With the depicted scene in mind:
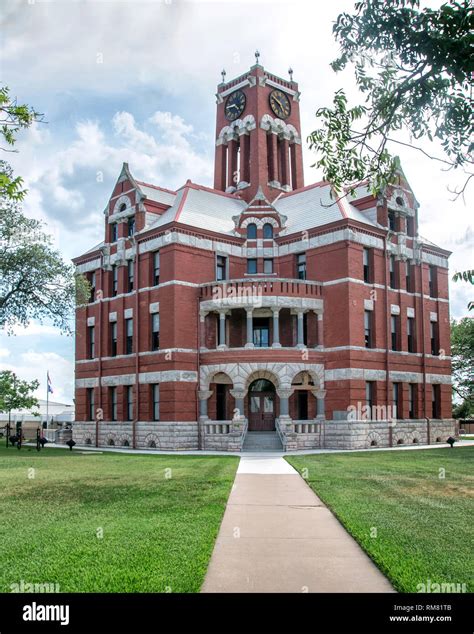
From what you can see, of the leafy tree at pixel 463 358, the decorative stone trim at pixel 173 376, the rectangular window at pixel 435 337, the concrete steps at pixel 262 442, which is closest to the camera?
the concrete steps at pixel 262 442

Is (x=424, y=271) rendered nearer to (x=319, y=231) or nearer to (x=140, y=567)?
(x=319, y=231)

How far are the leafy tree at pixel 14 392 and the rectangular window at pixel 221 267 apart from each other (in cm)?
3392

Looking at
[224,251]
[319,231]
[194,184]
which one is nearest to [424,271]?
[319,231]

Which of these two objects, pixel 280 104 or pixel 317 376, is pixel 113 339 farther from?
pixel 280 104

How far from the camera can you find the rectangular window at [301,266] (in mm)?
39031

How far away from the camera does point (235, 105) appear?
162ft

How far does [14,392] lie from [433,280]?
43715 mm

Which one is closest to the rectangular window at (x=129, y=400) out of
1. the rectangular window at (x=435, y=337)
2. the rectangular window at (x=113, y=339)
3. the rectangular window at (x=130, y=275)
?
the rectangular window at (x=113, y=339)

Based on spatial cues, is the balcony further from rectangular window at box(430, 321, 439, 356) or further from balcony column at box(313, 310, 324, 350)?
rectangular window at box(430, 321, 439, 356)

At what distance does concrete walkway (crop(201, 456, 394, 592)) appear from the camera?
7.26 meters

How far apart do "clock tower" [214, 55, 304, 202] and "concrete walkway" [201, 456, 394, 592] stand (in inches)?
1393

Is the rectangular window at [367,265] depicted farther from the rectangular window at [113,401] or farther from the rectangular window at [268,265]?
the rectangular window at [113,401]

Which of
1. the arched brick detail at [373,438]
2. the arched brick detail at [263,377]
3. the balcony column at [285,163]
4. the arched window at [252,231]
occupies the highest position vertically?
the balcony column at [285,163]
